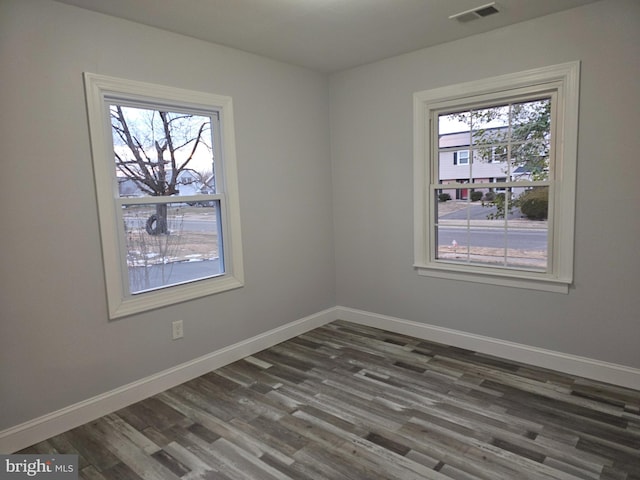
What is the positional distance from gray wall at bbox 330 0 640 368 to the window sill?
0.19 feet

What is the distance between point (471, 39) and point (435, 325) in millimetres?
2359

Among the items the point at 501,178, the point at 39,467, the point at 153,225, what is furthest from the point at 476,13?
the point at 39,467

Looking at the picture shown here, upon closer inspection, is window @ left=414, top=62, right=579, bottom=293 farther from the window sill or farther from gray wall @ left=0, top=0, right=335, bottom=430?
gray wall @ left=0, top=0, right=335, bottom=430

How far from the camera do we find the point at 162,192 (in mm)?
3008

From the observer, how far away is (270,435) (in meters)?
2.41

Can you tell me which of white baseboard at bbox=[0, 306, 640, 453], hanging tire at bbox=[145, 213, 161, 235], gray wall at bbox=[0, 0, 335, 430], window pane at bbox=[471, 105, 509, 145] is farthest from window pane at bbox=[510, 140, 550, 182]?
hanging tire at bbox=[145, 213, 161, 235]

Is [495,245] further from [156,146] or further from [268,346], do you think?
[156,146]

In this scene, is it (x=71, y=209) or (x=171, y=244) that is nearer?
(x=71, y=209)

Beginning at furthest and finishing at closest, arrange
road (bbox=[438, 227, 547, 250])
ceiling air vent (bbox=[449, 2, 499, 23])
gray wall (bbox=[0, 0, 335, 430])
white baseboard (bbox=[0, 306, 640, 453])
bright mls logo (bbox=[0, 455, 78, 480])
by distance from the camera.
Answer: road (bbox=[438, 227, 547, 250])
ceiling air vent (bbox=[449, 2, 499, 23])
white baseboard (bbox=[0, 306, 640, 453])
gray wall (bbox=[0, 0, 335, 430])
bright mls logo (bbox=[0, 455, 78, 480])

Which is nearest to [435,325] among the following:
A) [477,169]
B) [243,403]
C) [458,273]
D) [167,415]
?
[458,273]

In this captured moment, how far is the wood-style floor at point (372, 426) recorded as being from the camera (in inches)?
82.8

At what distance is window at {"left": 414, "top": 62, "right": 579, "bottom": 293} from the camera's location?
293cm

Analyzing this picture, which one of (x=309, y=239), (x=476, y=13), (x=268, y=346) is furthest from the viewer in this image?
(x=309, y=239)

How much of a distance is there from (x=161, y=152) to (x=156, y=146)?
5 centimetres
